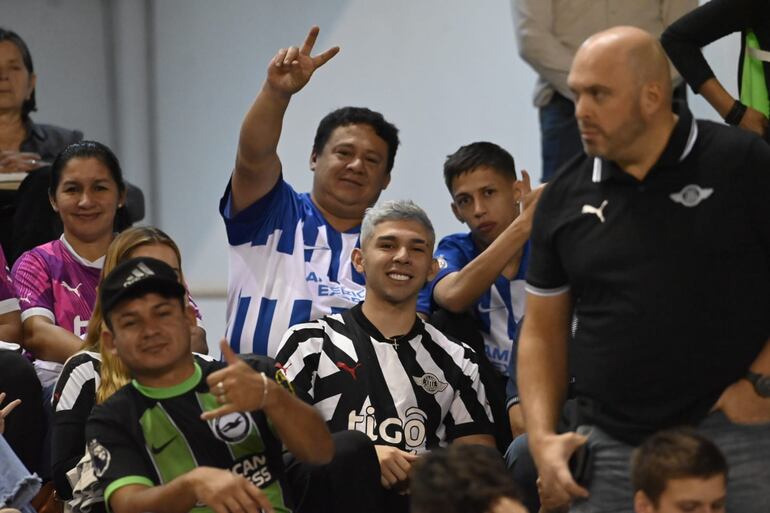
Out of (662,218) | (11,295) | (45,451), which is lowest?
(45,451)

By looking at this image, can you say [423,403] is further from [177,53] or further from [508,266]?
[177,53]

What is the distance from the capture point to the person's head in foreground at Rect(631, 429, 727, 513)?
2.43 metres

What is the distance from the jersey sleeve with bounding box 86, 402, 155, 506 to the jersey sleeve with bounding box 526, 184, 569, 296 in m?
0.90

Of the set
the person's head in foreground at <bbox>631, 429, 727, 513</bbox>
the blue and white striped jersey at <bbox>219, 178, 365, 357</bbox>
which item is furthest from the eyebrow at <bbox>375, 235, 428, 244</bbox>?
the person's head in foreground at <bbox>631, 429, 727, 513</bbox>

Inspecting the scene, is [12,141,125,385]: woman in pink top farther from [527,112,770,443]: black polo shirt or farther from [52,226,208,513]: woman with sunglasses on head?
[527,112,770,443]: black polo shirt

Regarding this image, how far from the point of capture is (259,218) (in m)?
3.90

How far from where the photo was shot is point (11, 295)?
3775 millimetres

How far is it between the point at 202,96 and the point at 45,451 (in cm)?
352

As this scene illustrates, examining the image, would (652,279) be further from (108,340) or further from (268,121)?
(268,121)

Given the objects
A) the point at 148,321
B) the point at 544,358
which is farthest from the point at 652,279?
the point at 148,321

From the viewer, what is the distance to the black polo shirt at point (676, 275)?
8.20 feet

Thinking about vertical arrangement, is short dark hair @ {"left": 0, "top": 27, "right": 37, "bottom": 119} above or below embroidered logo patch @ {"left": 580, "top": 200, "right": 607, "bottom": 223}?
above

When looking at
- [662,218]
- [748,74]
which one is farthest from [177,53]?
[662,218]

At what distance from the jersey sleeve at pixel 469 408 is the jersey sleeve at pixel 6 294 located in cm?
127
